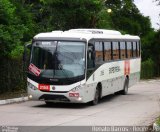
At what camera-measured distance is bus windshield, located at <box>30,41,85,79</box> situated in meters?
21.0

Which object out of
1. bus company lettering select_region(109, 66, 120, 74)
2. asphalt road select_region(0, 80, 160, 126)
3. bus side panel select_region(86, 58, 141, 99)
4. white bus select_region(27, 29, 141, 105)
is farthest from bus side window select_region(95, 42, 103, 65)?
asphalt road select_region(0, 80, 160, 126)

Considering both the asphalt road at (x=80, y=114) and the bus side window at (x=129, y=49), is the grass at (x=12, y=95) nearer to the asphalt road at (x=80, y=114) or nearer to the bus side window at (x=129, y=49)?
the asphalt road at (x=80, y=114)

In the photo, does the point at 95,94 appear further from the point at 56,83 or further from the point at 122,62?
the point at 122,62

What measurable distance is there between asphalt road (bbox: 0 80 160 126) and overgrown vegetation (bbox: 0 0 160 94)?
3789mm

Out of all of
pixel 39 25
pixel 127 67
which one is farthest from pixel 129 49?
pixel 39 25

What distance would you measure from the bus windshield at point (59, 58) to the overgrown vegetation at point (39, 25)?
3.42 metres

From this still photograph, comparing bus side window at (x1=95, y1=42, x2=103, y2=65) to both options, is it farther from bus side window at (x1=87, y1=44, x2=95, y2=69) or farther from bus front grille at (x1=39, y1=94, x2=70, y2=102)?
bus front grille at (x1=39, y1=94, x2=70, y2=102)

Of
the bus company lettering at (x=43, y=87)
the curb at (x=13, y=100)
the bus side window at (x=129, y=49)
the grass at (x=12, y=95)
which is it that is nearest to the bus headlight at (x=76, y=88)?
the bus company lettering at (x=43, y=87)

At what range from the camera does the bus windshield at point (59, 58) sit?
829 inches

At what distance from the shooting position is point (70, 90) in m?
20.8

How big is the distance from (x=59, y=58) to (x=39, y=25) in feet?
79.5

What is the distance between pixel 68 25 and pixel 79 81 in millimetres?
19204

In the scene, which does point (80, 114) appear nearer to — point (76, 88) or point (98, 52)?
point (76, 88)

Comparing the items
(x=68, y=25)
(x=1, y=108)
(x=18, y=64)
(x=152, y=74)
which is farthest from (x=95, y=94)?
(x=152, y=74)
